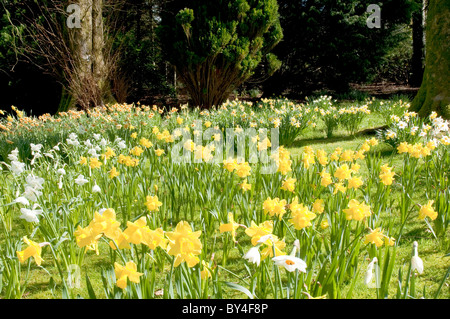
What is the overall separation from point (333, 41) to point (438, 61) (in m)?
6.23

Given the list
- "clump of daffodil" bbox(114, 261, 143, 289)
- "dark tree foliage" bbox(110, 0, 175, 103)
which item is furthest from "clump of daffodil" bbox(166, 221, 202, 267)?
"dark tree foliage" bbox(110, 0, 175, 103)

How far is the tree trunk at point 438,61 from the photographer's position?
5199 mm

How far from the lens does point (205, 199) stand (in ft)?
8.31

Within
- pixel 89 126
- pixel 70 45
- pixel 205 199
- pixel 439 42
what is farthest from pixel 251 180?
pixel 70 45

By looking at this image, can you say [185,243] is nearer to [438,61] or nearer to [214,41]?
[438,61]

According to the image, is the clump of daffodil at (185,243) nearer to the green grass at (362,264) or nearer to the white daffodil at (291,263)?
the white daffodil at (291,263)

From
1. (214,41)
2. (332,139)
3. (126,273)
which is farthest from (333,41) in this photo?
(126,273)

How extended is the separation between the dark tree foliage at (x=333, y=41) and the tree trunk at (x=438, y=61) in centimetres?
560

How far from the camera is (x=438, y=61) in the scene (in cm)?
531

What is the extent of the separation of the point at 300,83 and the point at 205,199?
10278 millimetres

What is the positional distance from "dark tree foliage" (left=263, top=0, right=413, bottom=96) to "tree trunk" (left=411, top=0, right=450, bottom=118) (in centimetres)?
560

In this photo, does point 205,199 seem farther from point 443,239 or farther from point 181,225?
point 443,239
